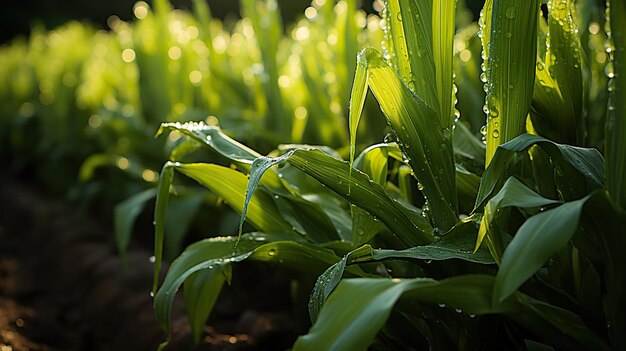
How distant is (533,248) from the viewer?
0.83 metres

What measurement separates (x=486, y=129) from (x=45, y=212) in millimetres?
2588

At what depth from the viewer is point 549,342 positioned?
101 cm

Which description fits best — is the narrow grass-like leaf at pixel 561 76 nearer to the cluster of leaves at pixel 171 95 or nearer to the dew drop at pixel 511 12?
the dew drop at pixel 511 12

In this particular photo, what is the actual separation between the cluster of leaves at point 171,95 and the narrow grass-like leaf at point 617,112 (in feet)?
3.28

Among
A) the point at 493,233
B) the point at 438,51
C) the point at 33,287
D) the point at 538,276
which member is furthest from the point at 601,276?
the point at 33,287

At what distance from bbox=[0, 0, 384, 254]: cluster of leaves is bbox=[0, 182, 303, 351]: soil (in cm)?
20

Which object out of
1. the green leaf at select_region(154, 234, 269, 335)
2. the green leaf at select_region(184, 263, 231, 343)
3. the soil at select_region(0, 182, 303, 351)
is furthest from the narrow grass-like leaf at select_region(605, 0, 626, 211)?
the soil at select_region(0, 182, 303, 351)

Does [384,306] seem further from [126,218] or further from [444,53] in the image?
[126,218]

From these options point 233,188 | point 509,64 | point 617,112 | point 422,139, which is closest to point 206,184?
point 233,188

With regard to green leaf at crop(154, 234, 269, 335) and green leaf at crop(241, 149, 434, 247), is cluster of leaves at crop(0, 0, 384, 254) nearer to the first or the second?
green leaf at crop(154, 234, 269, 335)

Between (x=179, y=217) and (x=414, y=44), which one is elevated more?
(x=414, y=44)

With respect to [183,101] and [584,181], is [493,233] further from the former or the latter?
[183,101]

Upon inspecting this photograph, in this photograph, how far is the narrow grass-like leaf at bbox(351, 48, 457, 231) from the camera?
1.07 meters

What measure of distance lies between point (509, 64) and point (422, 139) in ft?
0.55
